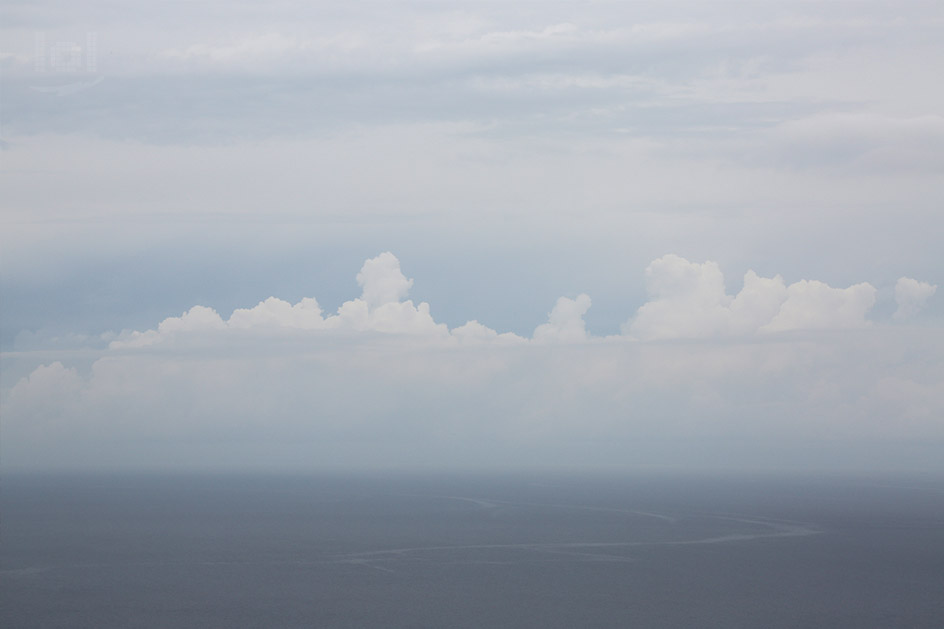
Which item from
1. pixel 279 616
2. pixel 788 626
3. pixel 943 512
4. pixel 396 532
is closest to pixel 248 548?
pixel 396 532

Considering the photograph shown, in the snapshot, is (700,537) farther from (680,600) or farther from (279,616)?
(279,616)

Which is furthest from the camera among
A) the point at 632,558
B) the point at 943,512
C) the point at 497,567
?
the point at 943,512

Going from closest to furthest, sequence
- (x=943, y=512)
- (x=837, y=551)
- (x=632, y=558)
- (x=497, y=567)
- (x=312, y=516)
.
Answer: (x=497, y=567), (x=632, y=558), (x=837, y=551), (x=312, y=516), (x=943, y=512)

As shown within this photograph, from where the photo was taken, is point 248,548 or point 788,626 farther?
point 248,548

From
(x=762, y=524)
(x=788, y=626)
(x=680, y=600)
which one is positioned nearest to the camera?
(x=788, y=626)

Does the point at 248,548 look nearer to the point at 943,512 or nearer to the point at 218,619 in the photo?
the point at 218,619

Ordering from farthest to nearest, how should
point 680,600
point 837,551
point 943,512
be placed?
point 943,512
point 837,551
point 680,600

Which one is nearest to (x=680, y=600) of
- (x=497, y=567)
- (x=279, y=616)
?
(x=497, y=567)

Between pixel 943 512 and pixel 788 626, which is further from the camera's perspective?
pixel 943 512
